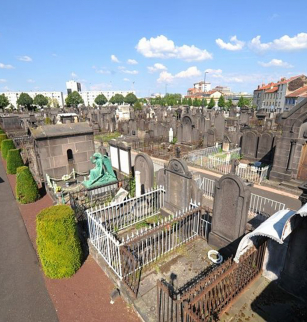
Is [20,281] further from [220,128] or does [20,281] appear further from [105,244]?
[220,128]

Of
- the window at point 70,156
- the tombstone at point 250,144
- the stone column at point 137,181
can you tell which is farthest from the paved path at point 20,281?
the tombstone at point 250,144

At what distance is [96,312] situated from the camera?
4.89m

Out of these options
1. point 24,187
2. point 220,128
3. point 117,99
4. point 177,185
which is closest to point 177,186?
point 177,185

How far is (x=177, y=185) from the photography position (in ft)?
26.6

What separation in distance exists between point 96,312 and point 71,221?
90.3 inches

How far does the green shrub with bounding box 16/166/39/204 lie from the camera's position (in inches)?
399

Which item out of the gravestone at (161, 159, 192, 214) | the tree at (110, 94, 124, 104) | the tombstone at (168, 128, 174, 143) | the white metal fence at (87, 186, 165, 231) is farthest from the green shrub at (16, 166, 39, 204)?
the tree at (110, 94, 124, 104)

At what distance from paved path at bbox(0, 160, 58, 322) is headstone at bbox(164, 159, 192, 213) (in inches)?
197

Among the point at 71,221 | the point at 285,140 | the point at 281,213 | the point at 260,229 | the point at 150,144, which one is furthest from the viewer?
the point at 150,144

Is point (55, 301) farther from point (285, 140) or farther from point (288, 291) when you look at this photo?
point (285, 140)

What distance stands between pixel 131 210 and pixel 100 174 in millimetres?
2822

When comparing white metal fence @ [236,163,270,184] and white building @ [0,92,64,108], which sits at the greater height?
white building @ [0,92,64,108]

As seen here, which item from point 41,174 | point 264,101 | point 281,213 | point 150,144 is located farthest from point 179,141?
point 264,101

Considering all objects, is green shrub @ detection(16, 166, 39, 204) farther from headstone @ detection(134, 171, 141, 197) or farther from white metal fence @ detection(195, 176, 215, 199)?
white metal fence @ detection(195, 176, 215, 199)
